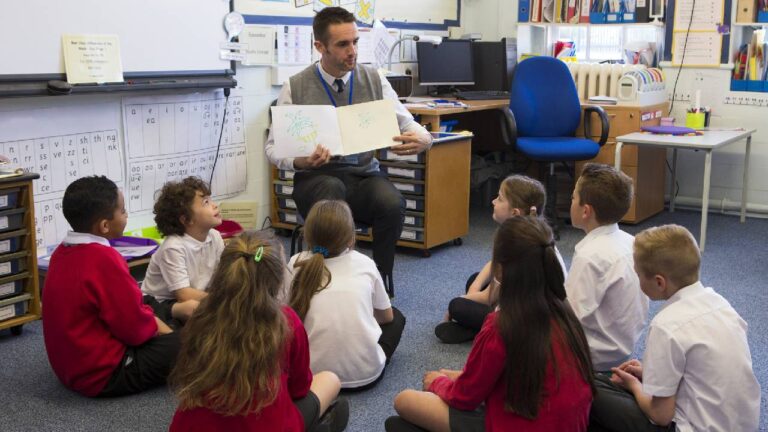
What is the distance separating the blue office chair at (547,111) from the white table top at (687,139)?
0.25m

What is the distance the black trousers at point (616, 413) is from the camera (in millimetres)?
1953

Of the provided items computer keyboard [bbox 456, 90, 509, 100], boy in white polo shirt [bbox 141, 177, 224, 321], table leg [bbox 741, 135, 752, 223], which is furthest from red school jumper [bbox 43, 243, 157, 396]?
table leg [bbox 741, 135, 752, 223]

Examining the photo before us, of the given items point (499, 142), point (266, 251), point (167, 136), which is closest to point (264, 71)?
point (167, 136)

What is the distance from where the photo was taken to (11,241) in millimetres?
2957

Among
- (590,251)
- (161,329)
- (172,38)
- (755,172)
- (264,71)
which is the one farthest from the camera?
(755,172)

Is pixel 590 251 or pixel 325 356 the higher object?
pixel 590 251

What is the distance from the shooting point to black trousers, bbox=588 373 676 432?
1953 millimetres

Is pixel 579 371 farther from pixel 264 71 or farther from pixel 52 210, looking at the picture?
pixel 264 71

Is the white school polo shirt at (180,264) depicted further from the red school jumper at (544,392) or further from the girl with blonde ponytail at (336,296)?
the red school jumper at (544,392)

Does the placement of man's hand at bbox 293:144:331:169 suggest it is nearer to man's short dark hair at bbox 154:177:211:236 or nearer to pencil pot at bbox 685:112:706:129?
man's short dark hair at bbox 154:177:211:236

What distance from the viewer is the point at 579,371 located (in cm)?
179

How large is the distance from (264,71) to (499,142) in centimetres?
175

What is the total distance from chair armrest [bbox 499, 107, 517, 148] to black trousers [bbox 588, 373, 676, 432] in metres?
2.80

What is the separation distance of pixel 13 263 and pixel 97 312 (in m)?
0.78
